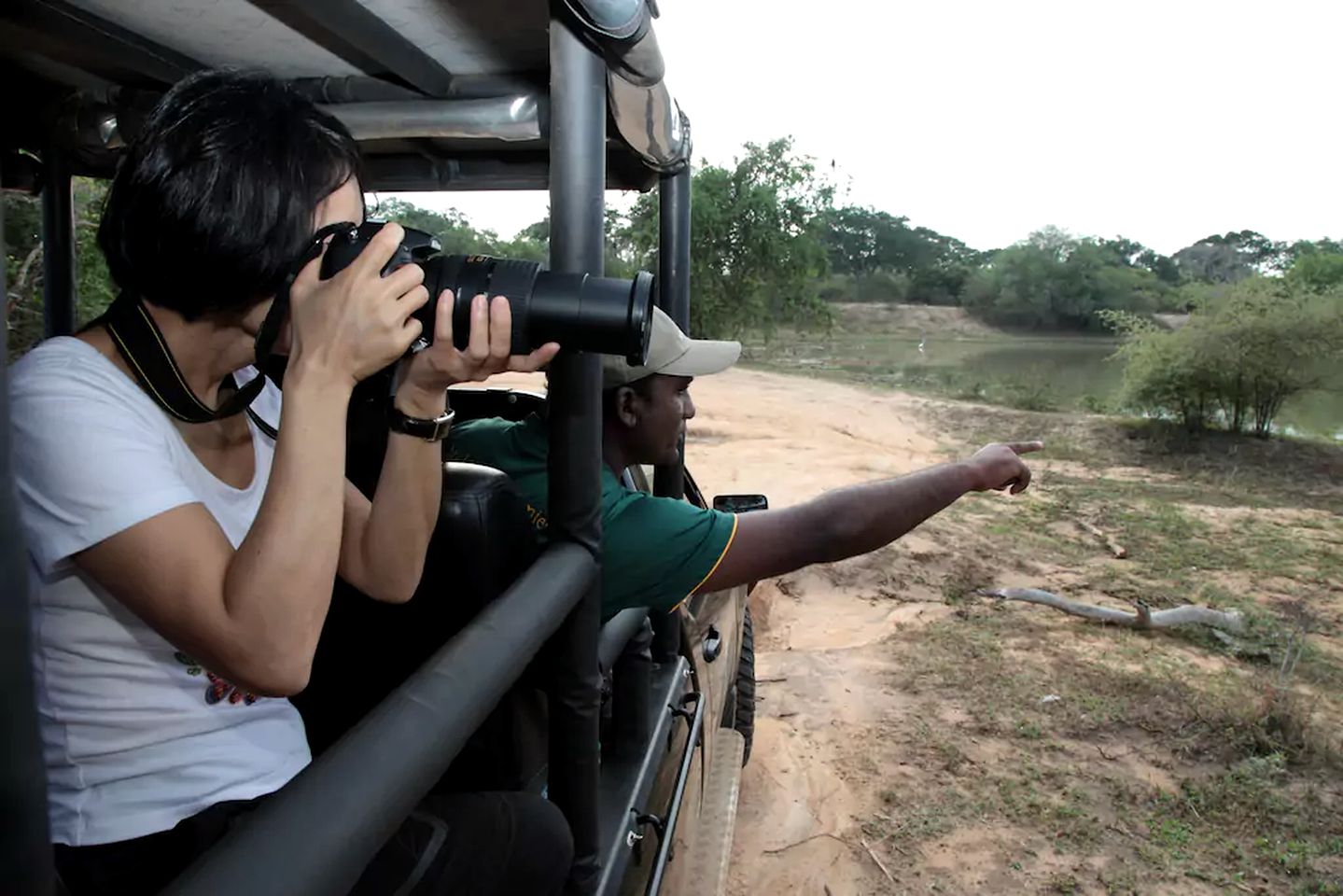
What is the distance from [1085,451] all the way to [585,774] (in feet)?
41.6

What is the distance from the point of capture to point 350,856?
0.61 m

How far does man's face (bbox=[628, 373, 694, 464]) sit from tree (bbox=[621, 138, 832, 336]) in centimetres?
1272

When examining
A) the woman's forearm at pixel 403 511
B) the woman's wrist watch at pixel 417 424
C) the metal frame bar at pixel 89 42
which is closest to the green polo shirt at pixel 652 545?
the woman's forearm at pixel 403 511

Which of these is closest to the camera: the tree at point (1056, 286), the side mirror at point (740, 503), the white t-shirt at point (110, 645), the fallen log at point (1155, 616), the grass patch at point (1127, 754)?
the white t-shirt at point (110, 645)

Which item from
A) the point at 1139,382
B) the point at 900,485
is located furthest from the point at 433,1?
the point at 1139,382

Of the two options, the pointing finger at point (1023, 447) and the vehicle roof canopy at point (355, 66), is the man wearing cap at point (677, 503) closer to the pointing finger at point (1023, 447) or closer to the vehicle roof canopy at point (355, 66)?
the pointing finger at point (1023, 447)

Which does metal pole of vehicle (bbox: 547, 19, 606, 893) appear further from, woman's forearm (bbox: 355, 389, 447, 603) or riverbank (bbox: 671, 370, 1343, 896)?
riverbank (bbox: 671, 370, 1343, 896)

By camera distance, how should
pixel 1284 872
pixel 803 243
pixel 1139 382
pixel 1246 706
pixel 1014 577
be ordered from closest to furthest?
1. pixel 1284 872
2. pixel 1246 706
3. pixel 1014 577
4. pixel 1139 382
5. pixel 803 243

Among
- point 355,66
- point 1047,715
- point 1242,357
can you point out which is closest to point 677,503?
point 355,66

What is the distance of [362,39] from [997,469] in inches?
57.2

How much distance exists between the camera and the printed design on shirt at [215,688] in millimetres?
992

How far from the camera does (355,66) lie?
6.29 feet

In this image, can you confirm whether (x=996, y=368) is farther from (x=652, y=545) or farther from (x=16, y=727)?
(x=16, y=727)

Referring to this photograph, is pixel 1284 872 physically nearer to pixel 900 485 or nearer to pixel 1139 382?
pixel 900 485
